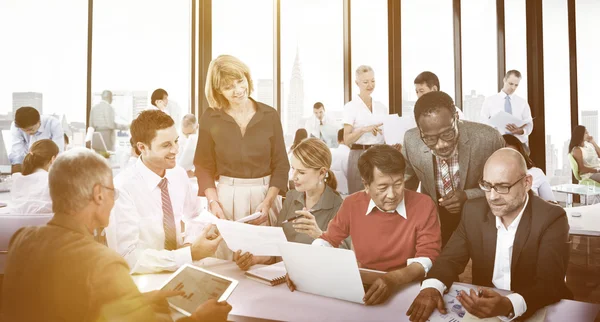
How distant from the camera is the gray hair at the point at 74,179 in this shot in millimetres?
1304

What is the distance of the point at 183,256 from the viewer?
6.38 ft

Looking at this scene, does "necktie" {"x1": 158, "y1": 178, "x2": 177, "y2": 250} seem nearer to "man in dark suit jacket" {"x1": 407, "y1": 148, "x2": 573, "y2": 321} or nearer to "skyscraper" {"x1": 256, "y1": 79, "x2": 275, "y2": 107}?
"man in dark suit jacket" {"x1": 407, "y1": 148, "x2": 573, "y2": 321}

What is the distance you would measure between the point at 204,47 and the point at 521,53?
15.3 feet

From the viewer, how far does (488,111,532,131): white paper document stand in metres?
4.78

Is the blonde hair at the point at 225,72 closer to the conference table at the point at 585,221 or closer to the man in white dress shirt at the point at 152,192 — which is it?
the man in white dress shirt at the point at 152,192

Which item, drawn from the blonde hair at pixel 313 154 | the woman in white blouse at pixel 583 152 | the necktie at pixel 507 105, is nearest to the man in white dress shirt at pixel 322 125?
the necktie at pixel 507 105

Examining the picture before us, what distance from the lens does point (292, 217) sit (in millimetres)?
2619

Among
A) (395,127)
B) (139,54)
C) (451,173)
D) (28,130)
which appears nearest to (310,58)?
(139,54)

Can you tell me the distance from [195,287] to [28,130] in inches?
153

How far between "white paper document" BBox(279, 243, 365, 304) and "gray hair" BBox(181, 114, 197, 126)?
3996 mm

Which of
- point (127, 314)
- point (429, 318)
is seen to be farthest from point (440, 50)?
point (127, 314)

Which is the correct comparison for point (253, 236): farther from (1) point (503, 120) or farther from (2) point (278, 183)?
(1) point (503, 120)

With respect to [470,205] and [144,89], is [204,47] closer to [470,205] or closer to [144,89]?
[144,89]

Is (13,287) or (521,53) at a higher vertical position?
(521,53)
